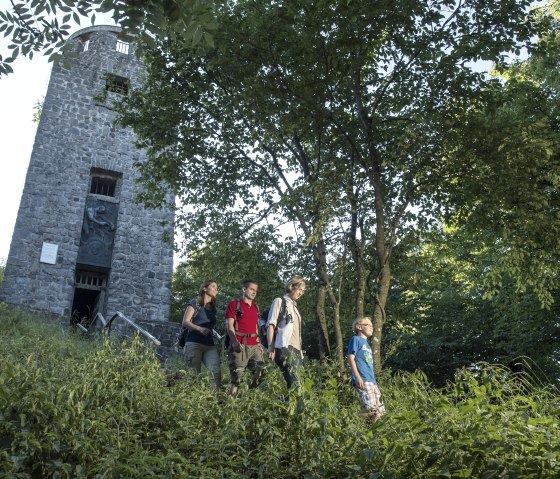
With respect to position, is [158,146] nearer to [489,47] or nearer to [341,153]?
[341,153]

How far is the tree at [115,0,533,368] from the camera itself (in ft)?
33.1

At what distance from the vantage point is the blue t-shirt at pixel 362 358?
6879 millimetres

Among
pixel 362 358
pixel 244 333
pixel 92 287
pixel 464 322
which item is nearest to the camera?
pixel 362 358

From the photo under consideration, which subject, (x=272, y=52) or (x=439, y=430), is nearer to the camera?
(x=439, y=430)

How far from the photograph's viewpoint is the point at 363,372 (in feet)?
22.6

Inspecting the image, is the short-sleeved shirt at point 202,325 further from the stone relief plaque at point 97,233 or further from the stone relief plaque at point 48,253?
the stone relief plaque at point 97,233

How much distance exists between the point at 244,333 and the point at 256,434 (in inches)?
104

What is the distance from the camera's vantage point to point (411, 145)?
9906mm

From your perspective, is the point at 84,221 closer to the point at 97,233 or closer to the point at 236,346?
the point at 97,233

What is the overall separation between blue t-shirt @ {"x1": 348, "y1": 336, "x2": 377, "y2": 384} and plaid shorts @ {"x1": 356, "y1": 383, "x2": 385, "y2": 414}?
8 centimetres

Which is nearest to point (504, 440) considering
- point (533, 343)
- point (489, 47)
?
point (489, 47)

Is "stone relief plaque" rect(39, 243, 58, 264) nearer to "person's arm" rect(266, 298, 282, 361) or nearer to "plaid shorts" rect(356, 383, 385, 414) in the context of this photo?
"person's arm" rect(266, 298, 282, 361)

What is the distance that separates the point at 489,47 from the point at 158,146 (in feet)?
21.4

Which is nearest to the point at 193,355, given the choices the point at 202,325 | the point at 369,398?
the point at 202,325
